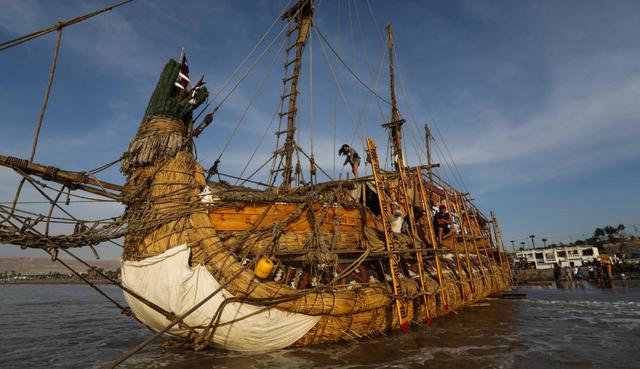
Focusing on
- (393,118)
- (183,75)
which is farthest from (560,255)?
(183,75)

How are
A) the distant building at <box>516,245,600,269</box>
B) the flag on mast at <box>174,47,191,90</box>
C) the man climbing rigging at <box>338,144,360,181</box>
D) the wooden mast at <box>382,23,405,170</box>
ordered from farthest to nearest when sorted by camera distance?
the distant building at <box>516,245,600,269</box> → the wooden mast at <box>382,23,405,170</box> → the man climbing rigging at <box>338,144,360,181</box> → the flag on mast at <box>174,47,191,90</box>

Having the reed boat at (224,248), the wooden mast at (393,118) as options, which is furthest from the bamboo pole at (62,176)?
the wooden mast at (393,118)

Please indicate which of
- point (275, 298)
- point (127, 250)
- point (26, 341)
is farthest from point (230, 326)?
point (26, 341)

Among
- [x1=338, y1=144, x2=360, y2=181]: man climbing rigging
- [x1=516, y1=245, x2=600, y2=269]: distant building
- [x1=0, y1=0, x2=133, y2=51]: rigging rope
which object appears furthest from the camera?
[x1=516, y1=245, x2=600, y2=269]: distant building

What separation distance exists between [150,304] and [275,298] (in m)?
2.83

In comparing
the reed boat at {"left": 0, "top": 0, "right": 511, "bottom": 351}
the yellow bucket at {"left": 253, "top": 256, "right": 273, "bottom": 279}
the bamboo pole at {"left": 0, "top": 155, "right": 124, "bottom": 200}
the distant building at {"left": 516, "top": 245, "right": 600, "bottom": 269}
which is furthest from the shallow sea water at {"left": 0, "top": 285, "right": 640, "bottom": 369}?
the distant building at {"left": 516, "top": 245, "right": 600, "bottom": 269}

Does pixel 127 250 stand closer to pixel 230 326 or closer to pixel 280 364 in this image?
pixel 230 326

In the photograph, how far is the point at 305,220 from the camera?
990 centimetres

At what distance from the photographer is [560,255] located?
228 feet

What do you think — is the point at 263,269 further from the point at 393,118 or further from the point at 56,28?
the point at 393,118

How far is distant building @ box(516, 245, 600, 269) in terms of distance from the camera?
58906mm

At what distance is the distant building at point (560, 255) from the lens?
58.9m

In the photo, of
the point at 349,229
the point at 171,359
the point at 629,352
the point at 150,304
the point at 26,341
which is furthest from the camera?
the point at 26,341

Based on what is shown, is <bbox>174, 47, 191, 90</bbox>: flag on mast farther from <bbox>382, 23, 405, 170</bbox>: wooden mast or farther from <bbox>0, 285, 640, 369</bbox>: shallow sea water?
<bbox>382, 23, 405, 170</bbox>: wooden mast
